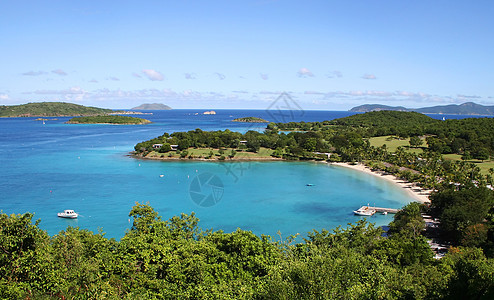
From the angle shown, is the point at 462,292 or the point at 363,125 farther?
the point at 363,125

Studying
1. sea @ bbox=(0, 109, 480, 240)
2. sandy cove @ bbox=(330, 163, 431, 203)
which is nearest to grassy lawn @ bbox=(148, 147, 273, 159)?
sea @ bbox=(0, 109, 480, 240)

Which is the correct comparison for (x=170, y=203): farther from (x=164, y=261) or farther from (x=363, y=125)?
(x=363, y=125)

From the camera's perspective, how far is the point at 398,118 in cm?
13962

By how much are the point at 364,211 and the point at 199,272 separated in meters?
29.1

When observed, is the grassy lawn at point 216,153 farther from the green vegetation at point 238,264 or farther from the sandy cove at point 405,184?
the green vegetation at point 238,264

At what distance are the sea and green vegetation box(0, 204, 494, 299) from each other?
28.3 feet

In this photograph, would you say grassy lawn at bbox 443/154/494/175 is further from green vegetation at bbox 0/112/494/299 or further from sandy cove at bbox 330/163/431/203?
green vegetation at bbox 0/112/494/299

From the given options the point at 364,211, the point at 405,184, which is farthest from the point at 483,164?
the point at 364,211

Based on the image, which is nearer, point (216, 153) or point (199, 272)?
point (199, 272)

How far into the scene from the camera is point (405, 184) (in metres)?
52.3

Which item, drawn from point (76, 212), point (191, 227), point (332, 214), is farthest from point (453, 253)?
point (76, 212)

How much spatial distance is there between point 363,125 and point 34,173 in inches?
4478

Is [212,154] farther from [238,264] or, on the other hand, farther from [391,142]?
[238,264]

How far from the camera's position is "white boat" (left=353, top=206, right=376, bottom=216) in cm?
3819
